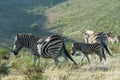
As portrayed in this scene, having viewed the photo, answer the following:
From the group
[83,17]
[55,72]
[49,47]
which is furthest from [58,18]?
[55,72]

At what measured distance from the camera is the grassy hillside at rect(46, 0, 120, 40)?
122100 mm

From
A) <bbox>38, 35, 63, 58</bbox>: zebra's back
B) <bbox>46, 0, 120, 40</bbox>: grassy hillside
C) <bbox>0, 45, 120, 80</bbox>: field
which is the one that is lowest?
<bbox>0, 45, 120, 80</bbox>: field

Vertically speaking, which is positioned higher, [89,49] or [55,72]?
[89,49]

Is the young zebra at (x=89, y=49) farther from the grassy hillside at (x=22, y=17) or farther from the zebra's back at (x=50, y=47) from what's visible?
the grassy hillside at (x=22, y=17)

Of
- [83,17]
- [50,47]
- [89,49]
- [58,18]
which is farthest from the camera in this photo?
[58,18]

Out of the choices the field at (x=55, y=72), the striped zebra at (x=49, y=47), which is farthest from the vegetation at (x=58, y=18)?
the field at (x=55, y=72)

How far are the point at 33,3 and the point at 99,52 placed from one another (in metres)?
167

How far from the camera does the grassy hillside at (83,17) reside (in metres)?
122

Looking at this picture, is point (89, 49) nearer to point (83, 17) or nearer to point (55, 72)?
point (55, 72)

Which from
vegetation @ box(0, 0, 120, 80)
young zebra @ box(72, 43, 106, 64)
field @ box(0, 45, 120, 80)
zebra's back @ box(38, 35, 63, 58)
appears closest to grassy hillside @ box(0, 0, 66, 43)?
vegetation @ box(0, 0, 120, 80)

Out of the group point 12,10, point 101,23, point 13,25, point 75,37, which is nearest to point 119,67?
point 75,37

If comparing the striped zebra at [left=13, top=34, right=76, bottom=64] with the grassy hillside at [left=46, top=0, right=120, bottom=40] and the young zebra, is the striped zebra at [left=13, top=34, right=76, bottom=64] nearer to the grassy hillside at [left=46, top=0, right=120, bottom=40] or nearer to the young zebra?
the young zebra

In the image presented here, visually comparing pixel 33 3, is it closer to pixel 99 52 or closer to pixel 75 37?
pixel 75 37

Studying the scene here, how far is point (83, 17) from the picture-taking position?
13938 cm
